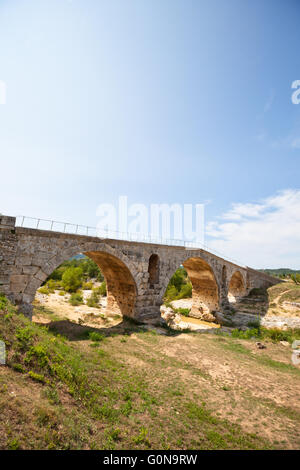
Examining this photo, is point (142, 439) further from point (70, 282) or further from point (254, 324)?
point (70, 282)

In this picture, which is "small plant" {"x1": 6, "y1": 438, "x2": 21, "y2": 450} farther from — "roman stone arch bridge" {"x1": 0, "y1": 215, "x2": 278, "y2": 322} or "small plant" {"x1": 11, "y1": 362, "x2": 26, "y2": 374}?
"roman stone arch bridge" {"x1": 0, "y1": 215, "x2": 278, "y2": 322}

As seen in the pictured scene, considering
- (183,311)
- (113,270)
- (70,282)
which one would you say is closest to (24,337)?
(113,270)

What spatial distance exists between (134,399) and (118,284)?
44.5 feet

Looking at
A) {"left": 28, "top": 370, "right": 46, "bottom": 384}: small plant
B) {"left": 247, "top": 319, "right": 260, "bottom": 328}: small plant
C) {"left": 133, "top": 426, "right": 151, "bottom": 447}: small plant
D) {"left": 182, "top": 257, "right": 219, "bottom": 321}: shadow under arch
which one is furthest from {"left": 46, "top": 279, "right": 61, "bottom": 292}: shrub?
{"left": 133, "top": 426, "right": 151, "bottom": 447}: small plant

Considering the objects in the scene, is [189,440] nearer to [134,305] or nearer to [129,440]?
[129,440]

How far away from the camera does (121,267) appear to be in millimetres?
19219

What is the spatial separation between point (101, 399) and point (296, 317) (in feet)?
95.9

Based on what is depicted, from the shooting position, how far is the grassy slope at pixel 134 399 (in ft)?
16.7

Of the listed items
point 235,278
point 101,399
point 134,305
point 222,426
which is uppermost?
point 235,278

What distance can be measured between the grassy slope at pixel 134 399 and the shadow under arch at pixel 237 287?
30.6 m

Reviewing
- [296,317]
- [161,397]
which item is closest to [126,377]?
[161,397]

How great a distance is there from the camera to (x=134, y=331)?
16.3m

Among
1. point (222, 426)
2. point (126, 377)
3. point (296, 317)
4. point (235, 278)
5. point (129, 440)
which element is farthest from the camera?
point (235, 278)
